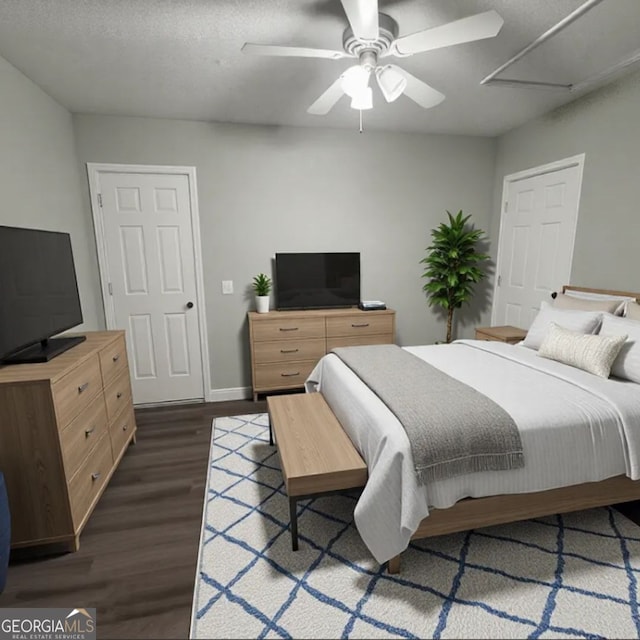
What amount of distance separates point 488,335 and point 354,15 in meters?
2.90

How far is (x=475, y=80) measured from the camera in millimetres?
2709

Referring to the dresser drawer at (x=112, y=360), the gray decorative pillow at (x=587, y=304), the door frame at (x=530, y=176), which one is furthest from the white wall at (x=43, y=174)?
the door frame at (x=530, y=176)

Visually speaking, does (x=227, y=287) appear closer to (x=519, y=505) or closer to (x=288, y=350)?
(x=288, y=350)

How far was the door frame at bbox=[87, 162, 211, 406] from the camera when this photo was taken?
3305 millimetres

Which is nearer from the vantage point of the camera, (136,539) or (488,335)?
(136,539)

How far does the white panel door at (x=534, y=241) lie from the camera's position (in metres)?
3.27

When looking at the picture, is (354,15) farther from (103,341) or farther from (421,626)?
(421,626)

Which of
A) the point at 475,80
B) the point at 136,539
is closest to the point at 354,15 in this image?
the point at 475,80

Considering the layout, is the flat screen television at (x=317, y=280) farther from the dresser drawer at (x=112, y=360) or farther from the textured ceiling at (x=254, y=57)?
the dresser drawer at (x=112, y=360)

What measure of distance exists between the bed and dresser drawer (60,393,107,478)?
1.38m

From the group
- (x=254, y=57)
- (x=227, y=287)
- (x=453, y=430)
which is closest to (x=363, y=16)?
(x=254, y=57)

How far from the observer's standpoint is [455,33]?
5.32 ft

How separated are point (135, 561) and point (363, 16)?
2.66m

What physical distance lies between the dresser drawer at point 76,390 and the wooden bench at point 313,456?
1.03m
